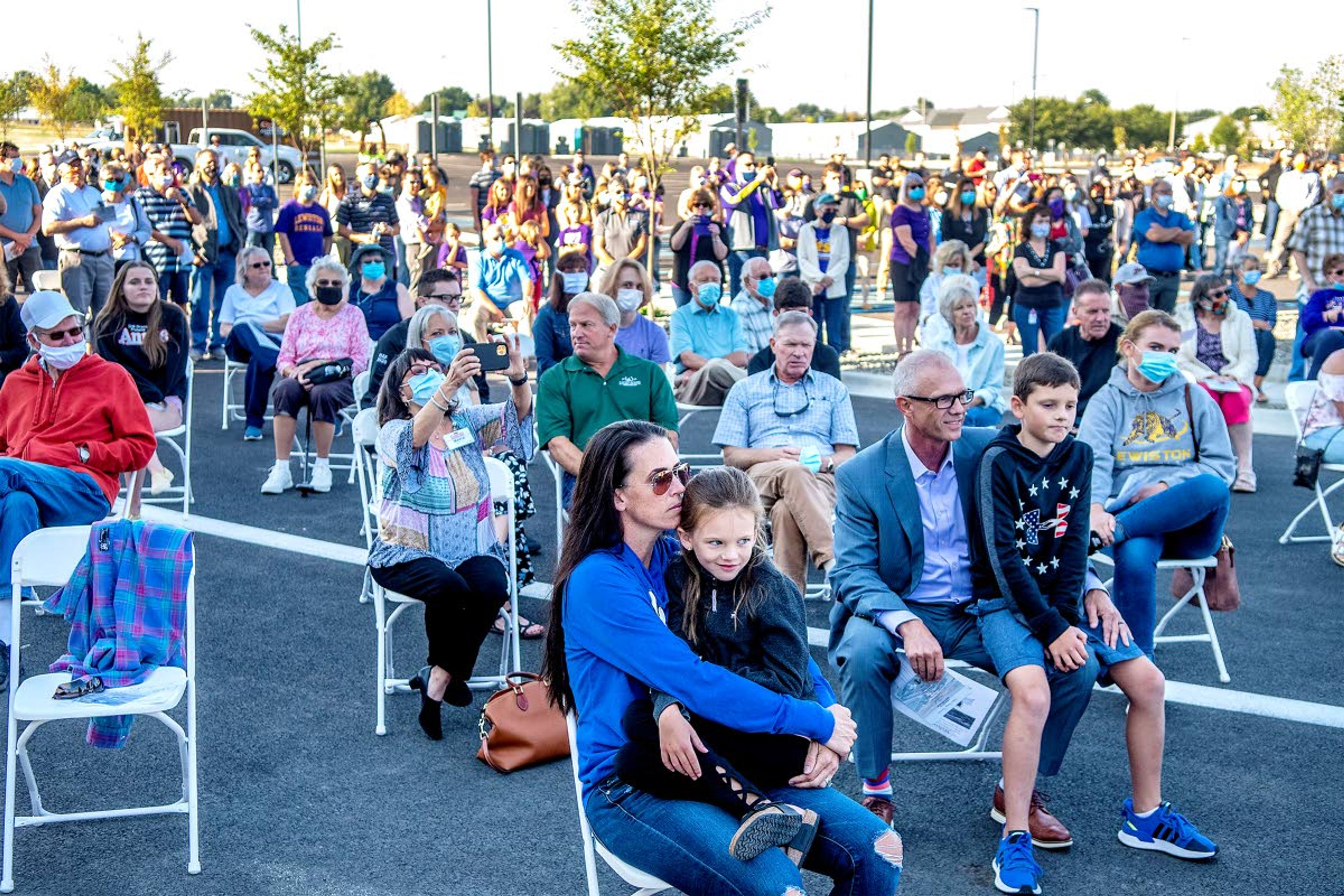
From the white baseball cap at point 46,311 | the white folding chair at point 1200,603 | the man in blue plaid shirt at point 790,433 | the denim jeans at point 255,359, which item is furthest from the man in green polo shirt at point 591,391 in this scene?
the denim jeans at point 255,359

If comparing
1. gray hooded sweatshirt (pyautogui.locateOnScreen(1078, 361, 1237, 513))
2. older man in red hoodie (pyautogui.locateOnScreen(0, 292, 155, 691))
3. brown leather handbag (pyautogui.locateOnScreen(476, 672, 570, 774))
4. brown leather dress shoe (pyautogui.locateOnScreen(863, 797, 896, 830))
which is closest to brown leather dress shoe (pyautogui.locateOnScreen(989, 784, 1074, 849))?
brown leather dress shoe (pyautogui.locateOnScreen(863, 797, 896, 830))

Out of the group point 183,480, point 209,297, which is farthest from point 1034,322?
point 209,297

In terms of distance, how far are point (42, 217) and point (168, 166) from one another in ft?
6.47

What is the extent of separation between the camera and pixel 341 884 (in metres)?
4.28

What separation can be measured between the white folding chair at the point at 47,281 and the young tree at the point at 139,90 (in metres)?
31.2

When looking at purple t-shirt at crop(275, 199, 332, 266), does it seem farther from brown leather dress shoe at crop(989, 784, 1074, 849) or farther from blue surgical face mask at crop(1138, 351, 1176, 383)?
brown leather dress shoe at crop(989, 784, 1074, 849)

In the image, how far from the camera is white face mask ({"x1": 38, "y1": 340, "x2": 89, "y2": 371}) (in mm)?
6152

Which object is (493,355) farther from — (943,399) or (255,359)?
(255,359)

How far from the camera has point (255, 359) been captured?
10.5m

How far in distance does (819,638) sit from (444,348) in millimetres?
2214

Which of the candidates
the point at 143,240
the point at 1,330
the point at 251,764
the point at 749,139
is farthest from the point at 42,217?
the point at 749,139

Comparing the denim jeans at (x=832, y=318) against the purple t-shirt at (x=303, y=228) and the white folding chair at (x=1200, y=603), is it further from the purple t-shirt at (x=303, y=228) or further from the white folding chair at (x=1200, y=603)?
the white folding chair at (x=1200, y=603)

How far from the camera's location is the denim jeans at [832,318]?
1435cm

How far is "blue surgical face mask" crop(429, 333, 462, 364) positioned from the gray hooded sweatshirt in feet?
9.45
